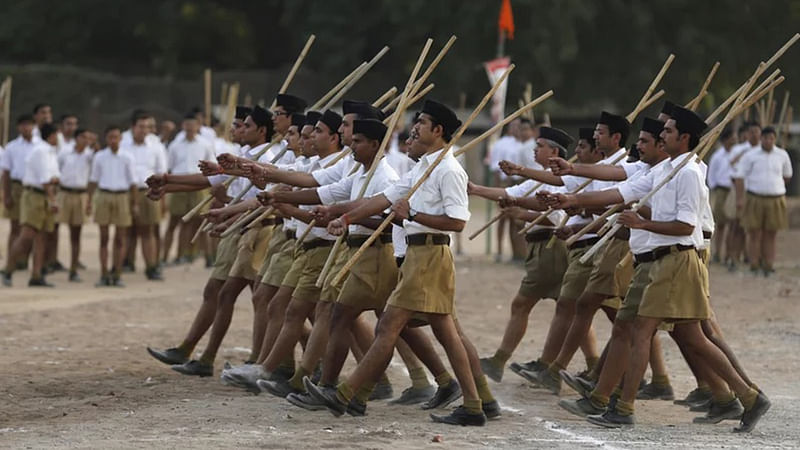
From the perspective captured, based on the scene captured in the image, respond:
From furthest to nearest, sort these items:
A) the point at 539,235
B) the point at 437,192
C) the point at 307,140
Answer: the point at 539,235 → the point at 307,140 → the point at 437,192

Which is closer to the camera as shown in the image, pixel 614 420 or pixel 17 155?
pixel 614 420

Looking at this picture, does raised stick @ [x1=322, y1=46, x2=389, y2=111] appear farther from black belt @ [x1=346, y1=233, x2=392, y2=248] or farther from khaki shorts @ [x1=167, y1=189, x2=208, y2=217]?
khaki shorts @ [x1=167, y1=189, x2=208, y2=217]

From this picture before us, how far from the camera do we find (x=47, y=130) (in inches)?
709

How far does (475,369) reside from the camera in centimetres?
950

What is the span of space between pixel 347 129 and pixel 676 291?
7.26 feet

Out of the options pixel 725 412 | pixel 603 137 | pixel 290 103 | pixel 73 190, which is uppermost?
pixel 290 103

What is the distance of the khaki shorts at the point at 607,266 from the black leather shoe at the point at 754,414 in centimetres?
137

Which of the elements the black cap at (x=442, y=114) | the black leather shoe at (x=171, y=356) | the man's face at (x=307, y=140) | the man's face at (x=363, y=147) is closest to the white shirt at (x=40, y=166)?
the black leather shoe at (x=171, y=356)

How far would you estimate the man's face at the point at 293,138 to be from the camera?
10820 millimetres

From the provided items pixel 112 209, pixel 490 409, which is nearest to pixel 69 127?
pixel 112 209

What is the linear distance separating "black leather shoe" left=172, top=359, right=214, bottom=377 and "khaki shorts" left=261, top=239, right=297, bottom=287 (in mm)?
909

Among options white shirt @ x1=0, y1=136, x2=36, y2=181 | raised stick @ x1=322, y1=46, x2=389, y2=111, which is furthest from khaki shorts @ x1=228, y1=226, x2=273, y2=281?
white shirt @ x1=0, y1=136, x2=36, y2=181

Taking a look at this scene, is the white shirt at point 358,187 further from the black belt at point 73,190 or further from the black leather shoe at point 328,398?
the black belt at point 73,190

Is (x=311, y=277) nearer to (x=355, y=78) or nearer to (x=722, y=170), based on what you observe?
(x=355, y=78)
